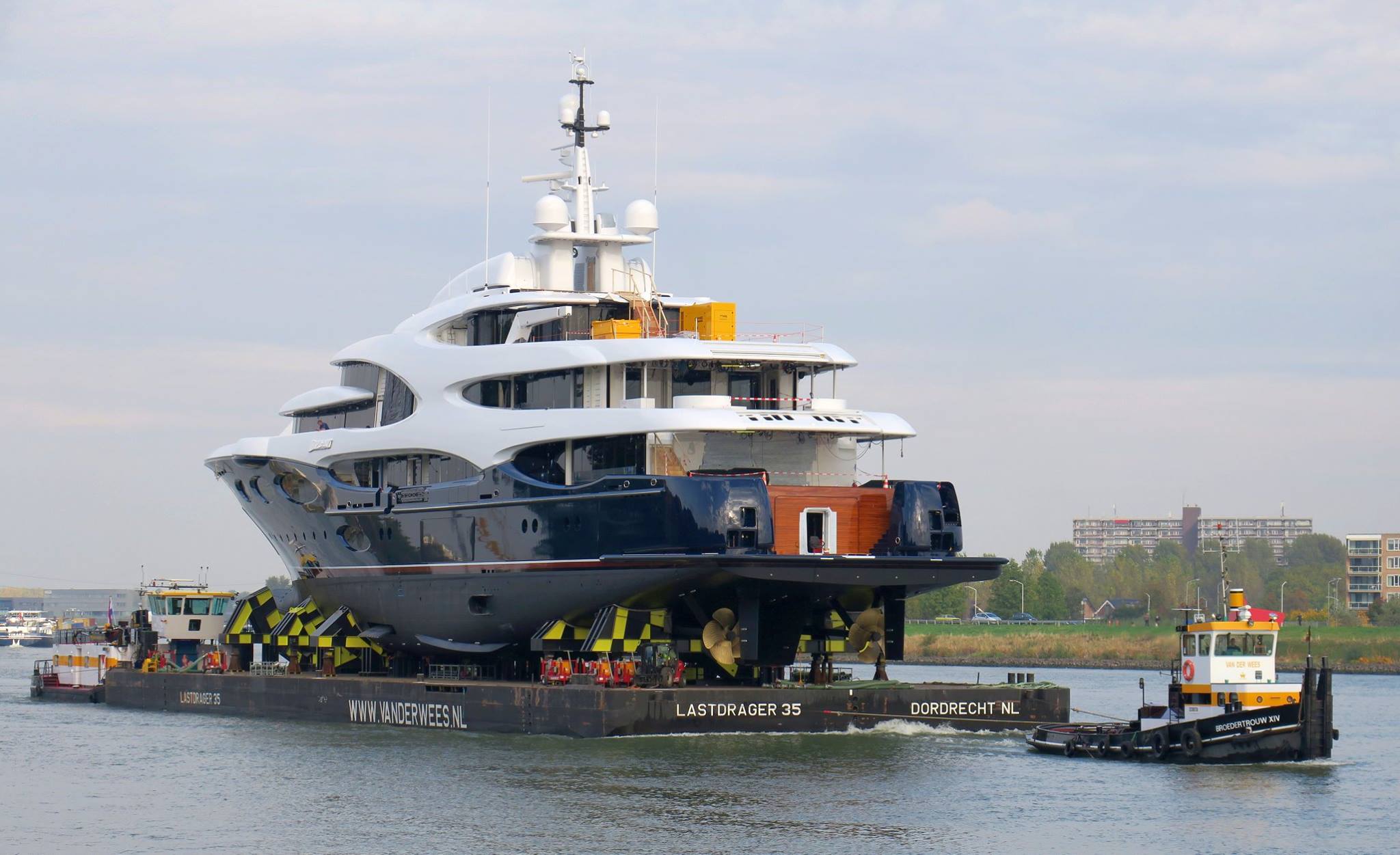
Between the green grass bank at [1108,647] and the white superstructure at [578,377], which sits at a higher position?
the white superstructure at [578,377]

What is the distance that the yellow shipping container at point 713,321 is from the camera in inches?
1623

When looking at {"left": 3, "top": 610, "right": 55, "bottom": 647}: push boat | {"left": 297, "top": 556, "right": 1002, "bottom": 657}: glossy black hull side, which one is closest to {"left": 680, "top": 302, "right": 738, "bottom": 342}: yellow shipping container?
{"left": 297, "top": 556, "right": 1002, "bottom": 657}: glossy black hull side

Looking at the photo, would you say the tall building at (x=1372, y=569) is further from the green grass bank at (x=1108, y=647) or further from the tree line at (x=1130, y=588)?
the green grass bank at (x=1108, y=647)

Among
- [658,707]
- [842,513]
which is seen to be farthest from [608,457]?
[658,707]

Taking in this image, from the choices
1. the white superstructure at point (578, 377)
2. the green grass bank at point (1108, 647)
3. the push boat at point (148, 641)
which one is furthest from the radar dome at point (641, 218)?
the green grass bank at point (1108, 647)

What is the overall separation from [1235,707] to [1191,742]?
1.03 meters

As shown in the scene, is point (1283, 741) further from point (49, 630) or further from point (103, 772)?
point (49, 630)

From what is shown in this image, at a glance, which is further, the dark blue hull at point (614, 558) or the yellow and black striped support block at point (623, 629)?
the yellow and black striped support block at point (623, 629)

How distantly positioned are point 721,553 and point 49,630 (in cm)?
15116

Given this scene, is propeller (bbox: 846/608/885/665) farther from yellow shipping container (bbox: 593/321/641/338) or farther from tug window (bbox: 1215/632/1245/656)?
tug window (bbox: 1215/632/1245/656)

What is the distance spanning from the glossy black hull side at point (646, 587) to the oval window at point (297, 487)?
4.95m

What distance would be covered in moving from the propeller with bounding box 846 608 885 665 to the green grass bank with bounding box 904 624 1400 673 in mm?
43231

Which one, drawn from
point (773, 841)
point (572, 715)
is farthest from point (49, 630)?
point (773, 841)

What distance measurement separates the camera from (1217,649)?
35250 mm
